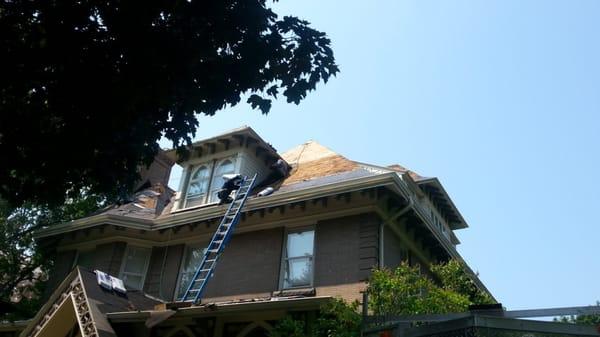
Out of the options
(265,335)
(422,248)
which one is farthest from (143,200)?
(422,248)

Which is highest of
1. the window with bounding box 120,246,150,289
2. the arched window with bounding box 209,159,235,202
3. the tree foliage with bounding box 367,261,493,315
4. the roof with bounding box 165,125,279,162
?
the roof with bounding box 165,125,279,162

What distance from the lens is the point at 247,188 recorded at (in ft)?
48.1

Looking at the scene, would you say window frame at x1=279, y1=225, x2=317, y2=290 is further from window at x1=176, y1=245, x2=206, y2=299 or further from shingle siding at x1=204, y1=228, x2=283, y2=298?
window at x1=176, y1=245, x2=206, y2=299

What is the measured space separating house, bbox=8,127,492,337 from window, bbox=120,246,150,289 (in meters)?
0.03

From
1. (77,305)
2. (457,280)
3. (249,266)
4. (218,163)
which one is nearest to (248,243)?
(249,266)

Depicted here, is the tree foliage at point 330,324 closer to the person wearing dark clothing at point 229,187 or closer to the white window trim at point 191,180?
the person wearing dark clothing at point 229,187

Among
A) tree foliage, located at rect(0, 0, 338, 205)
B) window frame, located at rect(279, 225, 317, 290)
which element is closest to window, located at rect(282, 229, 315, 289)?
window frame, located at rect(279, 225, 317, 290)

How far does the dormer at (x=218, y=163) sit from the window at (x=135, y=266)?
1.77 m

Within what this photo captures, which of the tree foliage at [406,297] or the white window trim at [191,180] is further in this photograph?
the white window trim at [191,180]

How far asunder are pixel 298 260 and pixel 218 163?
4.99 meters

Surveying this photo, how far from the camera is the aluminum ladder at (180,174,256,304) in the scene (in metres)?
12.7

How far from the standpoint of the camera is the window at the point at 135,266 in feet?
52.4

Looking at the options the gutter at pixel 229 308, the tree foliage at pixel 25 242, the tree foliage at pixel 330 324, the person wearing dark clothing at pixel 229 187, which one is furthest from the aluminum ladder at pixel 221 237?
the tree foliage at pixel 25 242

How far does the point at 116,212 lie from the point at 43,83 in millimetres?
10309
